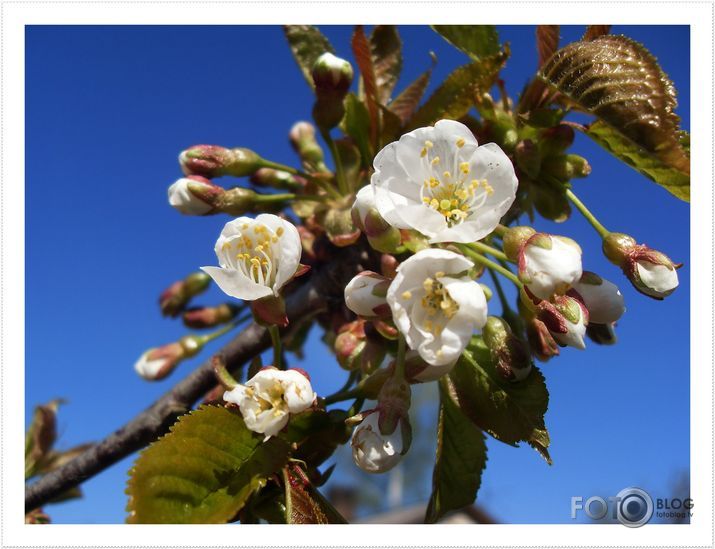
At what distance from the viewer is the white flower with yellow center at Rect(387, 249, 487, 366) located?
93 cm

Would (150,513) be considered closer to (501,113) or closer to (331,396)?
(331,396)

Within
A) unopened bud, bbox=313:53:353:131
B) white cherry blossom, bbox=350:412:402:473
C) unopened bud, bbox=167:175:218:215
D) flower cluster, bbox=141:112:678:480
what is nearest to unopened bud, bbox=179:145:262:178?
unopened bud, bbox=167:175:218:215

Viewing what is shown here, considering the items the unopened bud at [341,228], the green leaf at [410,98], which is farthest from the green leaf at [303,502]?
the green leaf at [410,98]

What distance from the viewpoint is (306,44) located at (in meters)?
1.67

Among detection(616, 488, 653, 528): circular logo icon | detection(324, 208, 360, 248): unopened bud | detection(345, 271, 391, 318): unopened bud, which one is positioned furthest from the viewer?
detection(324, 208, 360, 248): unopened bud

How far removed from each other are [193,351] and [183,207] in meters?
0.61

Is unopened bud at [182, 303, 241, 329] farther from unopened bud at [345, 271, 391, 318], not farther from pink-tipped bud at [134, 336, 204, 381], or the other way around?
unopened bud at [345, 271, 391, 318]

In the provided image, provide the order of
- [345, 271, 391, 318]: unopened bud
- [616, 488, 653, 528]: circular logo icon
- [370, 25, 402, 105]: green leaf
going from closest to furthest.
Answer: [345, 271, 391, 318]: unopened bud
[616, 488, 653, 528]: circular logo icon
[370, 25, 402, 105]: green leaf

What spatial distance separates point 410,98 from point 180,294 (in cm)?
97

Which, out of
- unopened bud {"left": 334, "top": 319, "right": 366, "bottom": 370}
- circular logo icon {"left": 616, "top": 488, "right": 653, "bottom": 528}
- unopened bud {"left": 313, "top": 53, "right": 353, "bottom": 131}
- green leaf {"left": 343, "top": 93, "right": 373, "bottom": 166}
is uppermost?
unopened bud {"left": 313, "top": 53, "right": 353, "bottom": 131}

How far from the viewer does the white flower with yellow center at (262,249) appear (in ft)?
3.57

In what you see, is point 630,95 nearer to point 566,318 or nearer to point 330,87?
point 566,318

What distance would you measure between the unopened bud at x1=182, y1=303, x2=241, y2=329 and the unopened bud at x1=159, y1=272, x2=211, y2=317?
0.39 feet

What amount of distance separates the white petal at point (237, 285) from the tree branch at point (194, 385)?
395 mm
